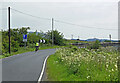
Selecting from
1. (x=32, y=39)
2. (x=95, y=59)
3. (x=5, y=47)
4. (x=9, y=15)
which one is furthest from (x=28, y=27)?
(x=95, y=59)

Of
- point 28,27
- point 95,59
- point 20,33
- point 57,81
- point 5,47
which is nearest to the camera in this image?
point 57,81

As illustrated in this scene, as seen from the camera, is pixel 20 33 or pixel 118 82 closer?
pixel 118 82

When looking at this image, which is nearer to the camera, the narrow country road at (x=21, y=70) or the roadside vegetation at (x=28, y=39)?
the narrow country road at (x=21, y=70)

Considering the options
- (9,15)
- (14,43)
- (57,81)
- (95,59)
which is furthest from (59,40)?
(57,81)

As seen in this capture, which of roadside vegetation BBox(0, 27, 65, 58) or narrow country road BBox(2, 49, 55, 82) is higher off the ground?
roadside vegetation BBox(0, 27, 65, 58)

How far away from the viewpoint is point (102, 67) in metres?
12.7

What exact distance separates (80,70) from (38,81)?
280 cm

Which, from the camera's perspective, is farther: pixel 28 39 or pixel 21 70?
pixel 28 39

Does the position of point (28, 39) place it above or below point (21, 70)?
above

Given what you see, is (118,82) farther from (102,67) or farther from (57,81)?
(102,67)

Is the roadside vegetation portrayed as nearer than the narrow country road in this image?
No

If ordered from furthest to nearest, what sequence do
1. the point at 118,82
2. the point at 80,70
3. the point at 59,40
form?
the point at 59,40
the point at 80,70
the point at 118,82

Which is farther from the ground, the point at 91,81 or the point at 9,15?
the point at 9,15

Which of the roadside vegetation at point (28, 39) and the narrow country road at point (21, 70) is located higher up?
the roadside vegetation at point (28, 39)
